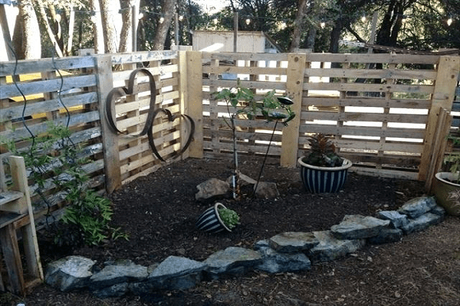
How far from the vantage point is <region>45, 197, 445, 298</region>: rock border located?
261cm

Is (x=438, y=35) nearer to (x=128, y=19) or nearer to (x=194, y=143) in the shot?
(x=128, y=19)

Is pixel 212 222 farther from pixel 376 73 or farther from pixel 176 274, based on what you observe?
pixel 376 73

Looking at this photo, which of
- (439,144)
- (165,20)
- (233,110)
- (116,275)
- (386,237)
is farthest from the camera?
(165,20)

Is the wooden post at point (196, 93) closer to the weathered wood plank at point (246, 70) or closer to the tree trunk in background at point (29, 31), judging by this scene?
the weathered wood plank at point (246, 70)

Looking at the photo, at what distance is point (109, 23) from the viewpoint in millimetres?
8125

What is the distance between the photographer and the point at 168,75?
508cm

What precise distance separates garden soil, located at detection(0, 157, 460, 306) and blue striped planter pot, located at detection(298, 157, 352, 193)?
4.3 inches

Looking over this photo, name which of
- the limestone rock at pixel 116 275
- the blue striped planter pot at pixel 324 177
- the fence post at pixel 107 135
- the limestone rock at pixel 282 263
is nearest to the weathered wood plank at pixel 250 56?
the blue striped planter pot at pixel 324 177

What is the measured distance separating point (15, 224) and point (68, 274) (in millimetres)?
507

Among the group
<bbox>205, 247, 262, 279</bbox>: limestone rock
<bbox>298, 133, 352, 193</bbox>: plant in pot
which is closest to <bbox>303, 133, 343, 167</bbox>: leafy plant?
<bbox>298, 133, 352, 193</bbox>: plant in pot

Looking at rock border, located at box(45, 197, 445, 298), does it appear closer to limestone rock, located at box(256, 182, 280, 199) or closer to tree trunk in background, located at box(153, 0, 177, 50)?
limestone rock, located at box(256, 182, 280, 199)

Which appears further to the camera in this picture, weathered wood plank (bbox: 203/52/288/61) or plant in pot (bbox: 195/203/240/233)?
weathered wood plank (bbox: 203/52/288/61)

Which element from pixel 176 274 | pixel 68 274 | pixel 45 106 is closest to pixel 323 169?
pixel 176 274

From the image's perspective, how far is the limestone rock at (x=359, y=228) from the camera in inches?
122
